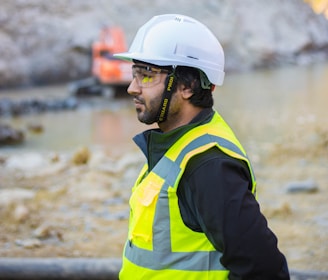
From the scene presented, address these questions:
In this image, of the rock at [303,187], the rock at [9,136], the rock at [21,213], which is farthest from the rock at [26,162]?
the rock at [303,187]

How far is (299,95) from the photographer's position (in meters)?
20.2

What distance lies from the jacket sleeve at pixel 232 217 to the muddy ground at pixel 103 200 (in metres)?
3.31

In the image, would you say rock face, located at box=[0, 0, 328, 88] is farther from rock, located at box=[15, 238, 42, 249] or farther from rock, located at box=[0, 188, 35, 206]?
rock, located at box=[15, 238, 42, 249]

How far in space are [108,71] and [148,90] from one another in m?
18.8

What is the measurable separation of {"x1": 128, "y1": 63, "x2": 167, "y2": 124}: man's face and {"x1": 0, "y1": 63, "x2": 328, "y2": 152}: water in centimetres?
994

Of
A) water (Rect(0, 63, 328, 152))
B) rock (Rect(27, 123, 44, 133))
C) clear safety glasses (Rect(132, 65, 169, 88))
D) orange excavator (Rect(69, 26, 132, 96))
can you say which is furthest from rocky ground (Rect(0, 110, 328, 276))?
orange excavator (Rect(69, 26, 132, 96))

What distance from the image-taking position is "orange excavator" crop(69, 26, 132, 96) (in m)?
20.8

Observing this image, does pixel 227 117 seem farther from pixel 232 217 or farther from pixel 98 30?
pixel 98 30

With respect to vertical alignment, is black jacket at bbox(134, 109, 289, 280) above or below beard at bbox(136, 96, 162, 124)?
below

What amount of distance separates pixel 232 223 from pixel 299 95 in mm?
18808

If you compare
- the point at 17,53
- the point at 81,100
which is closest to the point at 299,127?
the point at 81,100

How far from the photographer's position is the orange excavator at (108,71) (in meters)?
20.8

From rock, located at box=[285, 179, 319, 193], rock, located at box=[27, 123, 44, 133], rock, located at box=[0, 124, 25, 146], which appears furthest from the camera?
rock, located at box=[27, 123, 44, 133]

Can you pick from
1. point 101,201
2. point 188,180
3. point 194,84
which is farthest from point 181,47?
point 101,201
